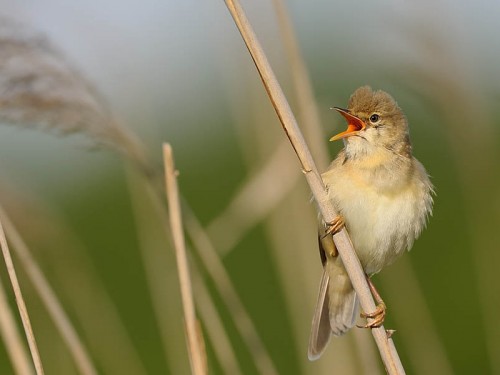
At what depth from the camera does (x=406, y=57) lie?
267 cm

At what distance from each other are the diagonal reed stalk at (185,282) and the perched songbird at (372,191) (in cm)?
49


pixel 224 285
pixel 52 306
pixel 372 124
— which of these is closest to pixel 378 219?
pixel 372 124

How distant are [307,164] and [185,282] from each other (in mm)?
400

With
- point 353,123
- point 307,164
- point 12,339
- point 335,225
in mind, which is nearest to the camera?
point 307,164

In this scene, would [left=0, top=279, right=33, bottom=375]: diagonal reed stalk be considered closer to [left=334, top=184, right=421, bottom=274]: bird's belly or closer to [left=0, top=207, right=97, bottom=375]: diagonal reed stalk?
[left=0, top=207, right=97, bottom=375]: diagonal reed stalk

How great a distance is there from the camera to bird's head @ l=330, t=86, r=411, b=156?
2527mm

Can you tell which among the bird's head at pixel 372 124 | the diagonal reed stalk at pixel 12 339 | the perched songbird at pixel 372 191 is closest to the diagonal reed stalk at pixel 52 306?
the diagonal reed stalk at pixel 12 339

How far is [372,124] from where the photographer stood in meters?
2.55

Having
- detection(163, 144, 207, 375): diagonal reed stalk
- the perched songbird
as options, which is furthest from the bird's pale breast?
detection(163, 144, 207, 375): diagonal reed stalk

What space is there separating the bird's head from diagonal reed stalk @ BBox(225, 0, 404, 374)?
57 centimetres

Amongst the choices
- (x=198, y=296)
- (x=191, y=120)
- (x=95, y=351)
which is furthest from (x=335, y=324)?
(x=191, y=120)

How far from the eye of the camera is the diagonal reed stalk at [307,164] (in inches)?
69.2

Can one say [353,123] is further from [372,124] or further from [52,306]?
[52,306]

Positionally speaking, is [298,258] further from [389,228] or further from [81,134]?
[81,134]
